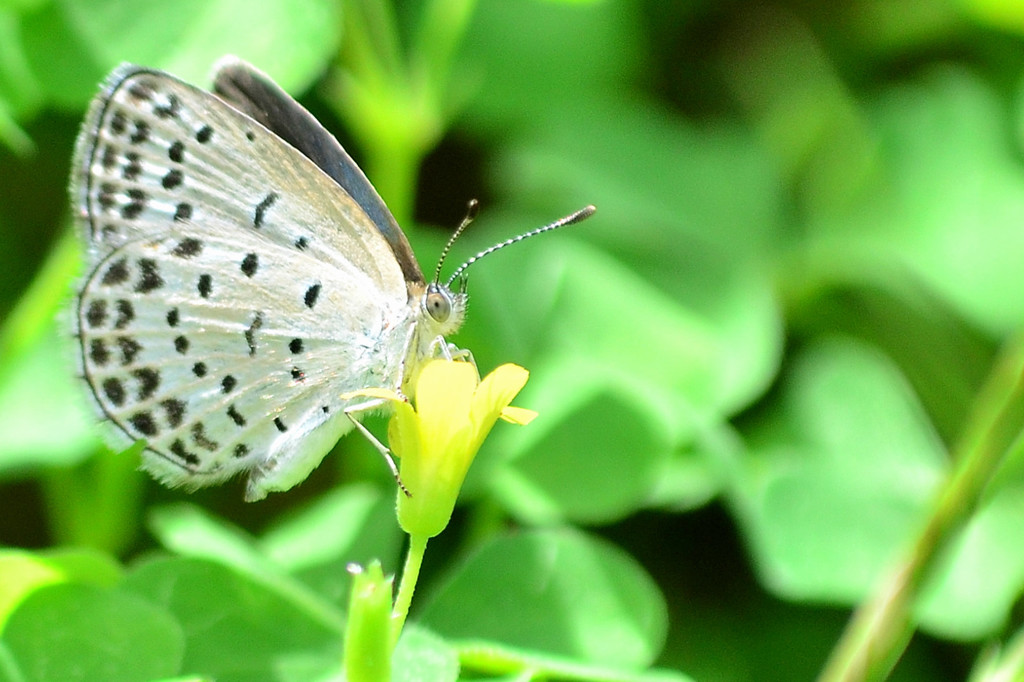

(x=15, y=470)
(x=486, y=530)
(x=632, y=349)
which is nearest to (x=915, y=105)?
(x=632, y=349)

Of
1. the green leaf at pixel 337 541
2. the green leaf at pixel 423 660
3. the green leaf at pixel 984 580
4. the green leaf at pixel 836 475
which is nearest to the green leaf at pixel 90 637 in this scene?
the green leaf at pixel 423 660

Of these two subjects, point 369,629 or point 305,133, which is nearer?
point 369,629

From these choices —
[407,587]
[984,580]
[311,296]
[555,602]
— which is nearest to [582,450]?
[555,602]

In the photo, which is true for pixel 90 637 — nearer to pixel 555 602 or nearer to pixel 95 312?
pixel 95 312

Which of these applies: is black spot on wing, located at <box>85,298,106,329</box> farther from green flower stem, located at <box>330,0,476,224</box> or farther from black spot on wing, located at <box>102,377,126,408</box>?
green flower stem, located at <box>330,0,476,224</box>

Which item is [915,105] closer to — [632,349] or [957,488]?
[632,349]

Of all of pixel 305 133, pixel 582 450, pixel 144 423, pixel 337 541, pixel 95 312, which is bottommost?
pixel 337 541

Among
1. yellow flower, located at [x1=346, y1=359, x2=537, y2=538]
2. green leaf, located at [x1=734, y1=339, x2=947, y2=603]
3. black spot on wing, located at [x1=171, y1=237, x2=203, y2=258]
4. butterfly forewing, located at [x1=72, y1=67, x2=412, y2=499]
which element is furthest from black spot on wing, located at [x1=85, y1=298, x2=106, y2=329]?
green leaf, located at [x1=734, y1=339, x2=947, y2=603]
